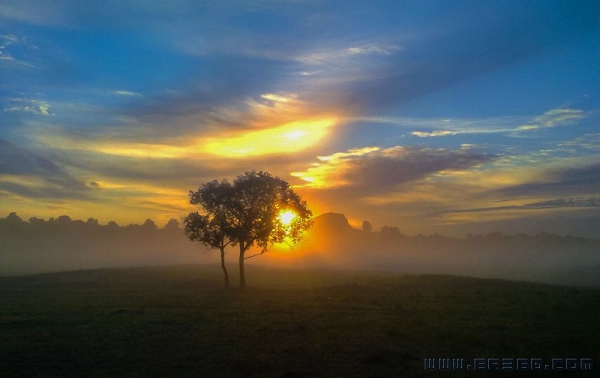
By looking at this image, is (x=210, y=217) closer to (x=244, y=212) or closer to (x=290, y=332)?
(x=244, y=212)

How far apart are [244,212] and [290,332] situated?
30.9 m

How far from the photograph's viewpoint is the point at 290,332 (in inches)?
992

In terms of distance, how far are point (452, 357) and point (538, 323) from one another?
11232 millimetres

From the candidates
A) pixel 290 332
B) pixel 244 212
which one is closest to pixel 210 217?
pixel 244 212

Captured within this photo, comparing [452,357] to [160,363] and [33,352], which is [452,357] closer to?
[160,363]

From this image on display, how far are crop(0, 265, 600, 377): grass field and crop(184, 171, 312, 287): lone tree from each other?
12.2 meters

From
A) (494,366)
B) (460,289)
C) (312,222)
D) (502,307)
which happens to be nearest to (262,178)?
(312,222)

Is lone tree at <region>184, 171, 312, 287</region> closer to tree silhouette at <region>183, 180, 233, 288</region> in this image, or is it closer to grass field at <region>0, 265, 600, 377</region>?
tree silhouette at <region>183, 180, 233, 288</region>

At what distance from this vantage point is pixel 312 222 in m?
59.5

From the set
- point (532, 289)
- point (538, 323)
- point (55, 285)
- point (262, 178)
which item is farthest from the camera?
point (55, 285)

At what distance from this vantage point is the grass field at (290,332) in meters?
18.7

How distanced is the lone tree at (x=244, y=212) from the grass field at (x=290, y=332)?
40.1 feet

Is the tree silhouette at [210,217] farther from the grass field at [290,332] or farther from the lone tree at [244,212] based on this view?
the grass field at [290,332]

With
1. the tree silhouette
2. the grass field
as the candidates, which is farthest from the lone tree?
the grass field
